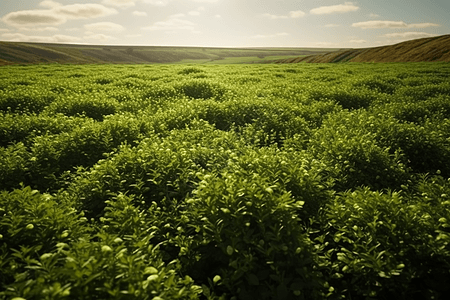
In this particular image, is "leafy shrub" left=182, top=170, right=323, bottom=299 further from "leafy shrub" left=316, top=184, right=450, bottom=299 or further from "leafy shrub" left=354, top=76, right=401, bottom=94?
"leafy shrub" left=354, top=76, right=401, bottom=94

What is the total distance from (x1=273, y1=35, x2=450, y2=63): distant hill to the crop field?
43621mm

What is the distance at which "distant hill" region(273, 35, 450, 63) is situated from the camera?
42062 mm

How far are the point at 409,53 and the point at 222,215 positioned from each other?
56.9 meters

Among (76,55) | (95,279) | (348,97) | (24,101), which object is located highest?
(76,55)

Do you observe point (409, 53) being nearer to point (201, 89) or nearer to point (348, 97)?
point (348, 97)

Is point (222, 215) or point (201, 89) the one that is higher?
point (201, 89)

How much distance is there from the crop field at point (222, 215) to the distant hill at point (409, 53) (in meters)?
43.6

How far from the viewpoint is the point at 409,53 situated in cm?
4738

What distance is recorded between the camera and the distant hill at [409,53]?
1656 inches

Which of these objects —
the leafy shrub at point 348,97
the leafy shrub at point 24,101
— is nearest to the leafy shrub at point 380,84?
the leafy shrub at point 348,97

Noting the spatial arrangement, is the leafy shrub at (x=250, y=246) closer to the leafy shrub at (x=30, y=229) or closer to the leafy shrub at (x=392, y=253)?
the leafy shrub at (x=392, y=253)

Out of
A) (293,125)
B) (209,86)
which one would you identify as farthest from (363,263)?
(209,86)

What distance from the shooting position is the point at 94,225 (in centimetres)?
414

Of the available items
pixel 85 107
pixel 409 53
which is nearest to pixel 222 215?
pixel 85 107
